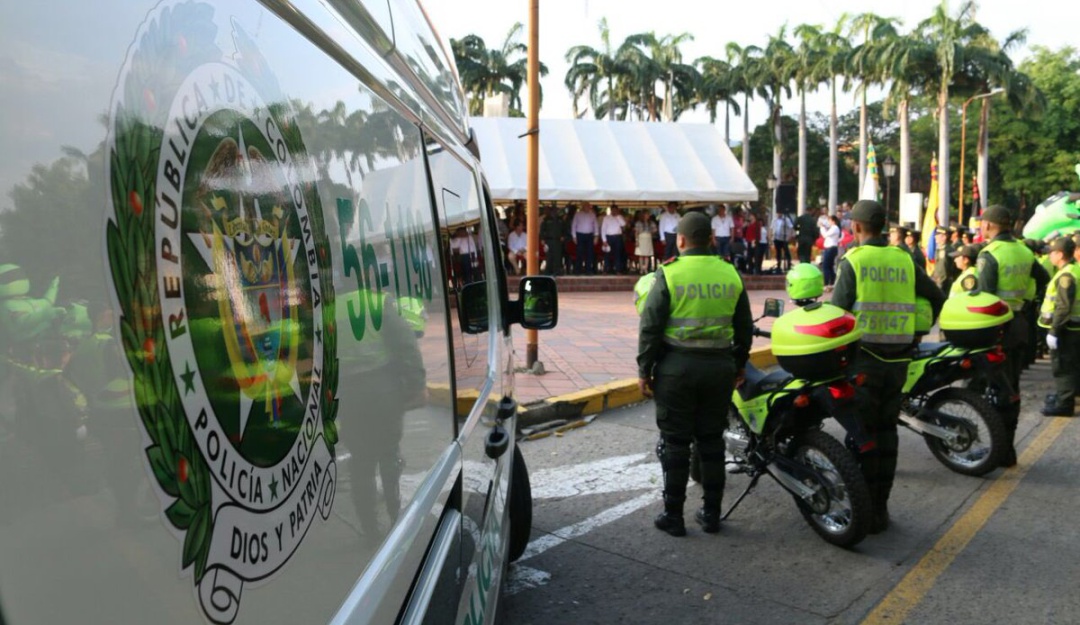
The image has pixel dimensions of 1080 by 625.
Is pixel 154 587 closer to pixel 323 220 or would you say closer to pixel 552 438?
pixel 323 220

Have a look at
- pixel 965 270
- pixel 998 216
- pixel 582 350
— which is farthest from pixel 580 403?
pixel 965 270

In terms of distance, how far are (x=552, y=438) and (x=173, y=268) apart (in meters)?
6.30

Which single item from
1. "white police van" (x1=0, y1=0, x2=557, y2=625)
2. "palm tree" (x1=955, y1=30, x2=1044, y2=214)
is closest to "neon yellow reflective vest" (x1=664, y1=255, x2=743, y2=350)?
"white police van" (x1=0, y1=0, x2=557, y2=625)

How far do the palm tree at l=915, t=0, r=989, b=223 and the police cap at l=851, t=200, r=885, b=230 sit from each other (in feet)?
119

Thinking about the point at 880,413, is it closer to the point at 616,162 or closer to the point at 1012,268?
the point at 1012,268

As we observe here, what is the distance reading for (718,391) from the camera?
14.9ft

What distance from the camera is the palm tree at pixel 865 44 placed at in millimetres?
40719

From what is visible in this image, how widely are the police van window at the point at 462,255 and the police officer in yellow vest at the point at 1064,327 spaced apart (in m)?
6.34

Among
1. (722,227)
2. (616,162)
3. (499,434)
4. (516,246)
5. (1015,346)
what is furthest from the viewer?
(616,162)

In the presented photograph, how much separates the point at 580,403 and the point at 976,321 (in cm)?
320

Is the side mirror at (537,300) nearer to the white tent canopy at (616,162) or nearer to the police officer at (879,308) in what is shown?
the police officer at (879,308)

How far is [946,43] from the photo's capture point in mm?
38656

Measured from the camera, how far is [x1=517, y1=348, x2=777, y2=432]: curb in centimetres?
750

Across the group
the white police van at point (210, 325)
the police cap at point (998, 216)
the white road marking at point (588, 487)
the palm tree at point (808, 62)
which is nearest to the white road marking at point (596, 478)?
the white road marking at point (588, 487)
